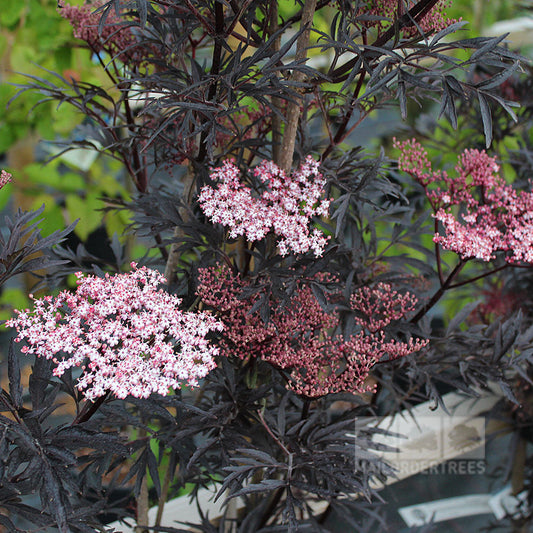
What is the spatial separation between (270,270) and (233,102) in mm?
190

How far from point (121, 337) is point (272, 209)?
213 millimetres

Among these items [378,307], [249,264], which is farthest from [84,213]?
[378,307]

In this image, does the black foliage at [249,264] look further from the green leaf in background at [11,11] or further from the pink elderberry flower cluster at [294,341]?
the green leaf in background at [11,11]

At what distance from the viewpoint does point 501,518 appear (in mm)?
1269

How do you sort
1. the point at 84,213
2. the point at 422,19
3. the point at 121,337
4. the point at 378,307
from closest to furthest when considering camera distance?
1. the point at 121,337
2. the point at 422,19
3. the point at 378,307
4. the point at 84,213

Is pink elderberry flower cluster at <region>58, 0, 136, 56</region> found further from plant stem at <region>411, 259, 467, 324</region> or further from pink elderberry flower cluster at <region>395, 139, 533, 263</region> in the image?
plant stem at <region>411, 259, 467, 324</region>

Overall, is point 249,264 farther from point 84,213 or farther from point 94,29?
point 84,213

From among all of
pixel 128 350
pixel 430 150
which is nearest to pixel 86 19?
pixel 128 350

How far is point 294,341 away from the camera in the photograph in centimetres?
69

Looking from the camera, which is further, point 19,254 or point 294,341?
point 294,341

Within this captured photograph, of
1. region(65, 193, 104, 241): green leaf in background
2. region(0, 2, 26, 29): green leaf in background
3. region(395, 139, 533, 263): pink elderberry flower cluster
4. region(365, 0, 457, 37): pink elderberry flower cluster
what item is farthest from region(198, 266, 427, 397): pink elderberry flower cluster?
region(0, 2, 26, 29): green leaf in background

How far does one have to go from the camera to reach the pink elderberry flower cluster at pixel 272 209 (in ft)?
1.98

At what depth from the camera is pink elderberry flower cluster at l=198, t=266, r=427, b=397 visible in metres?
0.63

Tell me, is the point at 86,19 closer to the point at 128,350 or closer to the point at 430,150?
the point at 128,350
